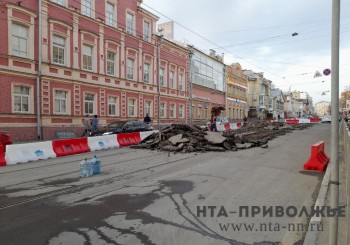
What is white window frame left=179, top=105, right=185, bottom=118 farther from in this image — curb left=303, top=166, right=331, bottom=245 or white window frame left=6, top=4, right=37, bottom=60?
curb left=303, top=166, right=331, bottom=245

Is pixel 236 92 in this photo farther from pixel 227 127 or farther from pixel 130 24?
pixel 130 24

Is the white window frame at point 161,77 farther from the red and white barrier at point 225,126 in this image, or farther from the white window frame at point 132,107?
the red and white barrier at point 225,126

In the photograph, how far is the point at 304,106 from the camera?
5901 inches

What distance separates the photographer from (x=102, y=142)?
51.2 feet

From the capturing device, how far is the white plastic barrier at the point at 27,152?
36.3 feet

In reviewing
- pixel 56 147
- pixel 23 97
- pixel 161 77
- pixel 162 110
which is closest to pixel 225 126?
pixel 162 110

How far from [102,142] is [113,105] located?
40.7 ft

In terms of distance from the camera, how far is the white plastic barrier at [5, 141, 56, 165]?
11.1 meters

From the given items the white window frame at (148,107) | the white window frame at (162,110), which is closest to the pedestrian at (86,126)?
the white window frame at (148,107)

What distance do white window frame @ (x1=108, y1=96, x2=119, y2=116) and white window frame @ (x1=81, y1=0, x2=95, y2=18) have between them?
7285 mm

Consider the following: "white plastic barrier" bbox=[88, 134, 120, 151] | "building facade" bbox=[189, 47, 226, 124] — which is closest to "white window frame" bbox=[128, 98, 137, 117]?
"building facade" bbox=[189, 47, 226, 124]

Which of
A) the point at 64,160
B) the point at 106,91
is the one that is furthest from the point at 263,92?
the point at 64,160

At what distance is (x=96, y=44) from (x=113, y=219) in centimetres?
2296

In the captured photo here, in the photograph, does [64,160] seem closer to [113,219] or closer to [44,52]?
[113,219]
